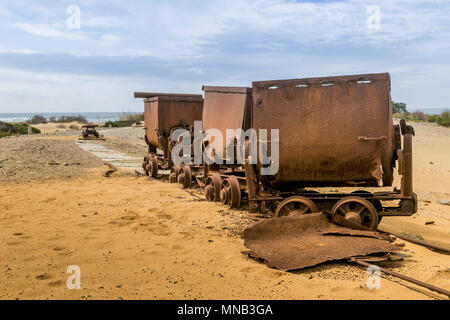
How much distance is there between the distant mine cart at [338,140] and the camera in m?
5.90

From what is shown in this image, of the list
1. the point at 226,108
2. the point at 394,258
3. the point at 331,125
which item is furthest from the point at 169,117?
the point at 394,258

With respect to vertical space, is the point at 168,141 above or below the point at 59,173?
above

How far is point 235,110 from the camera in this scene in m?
8.46

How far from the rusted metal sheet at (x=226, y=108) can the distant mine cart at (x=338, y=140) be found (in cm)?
178

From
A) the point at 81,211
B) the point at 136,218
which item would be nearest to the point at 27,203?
the point at 81,211

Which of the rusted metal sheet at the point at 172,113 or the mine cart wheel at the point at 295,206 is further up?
the rusted metal sheet at the point at 172,113

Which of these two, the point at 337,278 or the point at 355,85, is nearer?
the point at 337,278

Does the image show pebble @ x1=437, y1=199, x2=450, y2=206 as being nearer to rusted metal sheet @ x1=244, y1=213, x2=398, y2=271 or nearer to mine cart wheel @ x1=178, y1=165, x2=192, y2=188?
rusted metal sheet @ x1=244, y1=213, x2=398, y2=271

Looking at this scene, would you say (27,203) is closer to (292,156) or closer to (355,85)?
(292,156)

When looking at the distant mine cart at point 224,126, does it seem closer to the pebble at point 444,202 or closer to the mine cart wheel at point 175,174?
the mine cart wheel at point 175,174

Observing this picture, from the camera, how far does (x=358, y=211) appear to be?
5.95m

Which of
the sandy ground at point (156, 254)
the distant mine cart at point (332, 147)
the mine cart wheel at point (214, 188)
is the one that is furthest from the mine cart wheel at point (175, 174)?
the distant mine cart at point (332, 147)

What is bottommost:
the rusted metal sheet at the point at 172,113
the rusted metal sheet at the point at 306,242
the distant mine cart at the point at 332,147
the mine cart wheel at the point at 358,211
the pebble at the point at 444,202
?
the pebble at the point at 444,202
